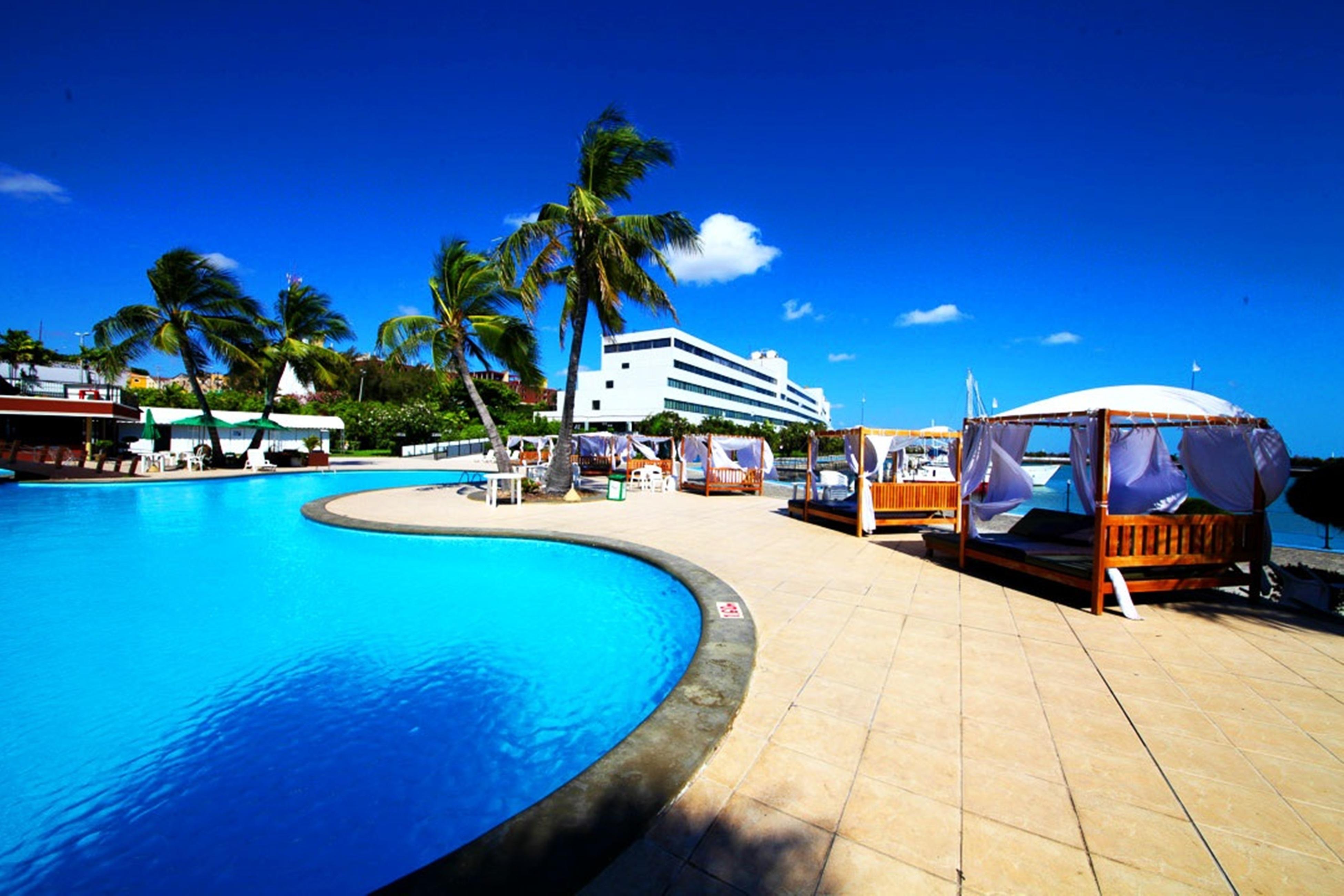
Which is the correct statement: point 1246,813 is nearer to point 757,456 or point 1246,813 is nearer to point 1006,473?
point 1006,473

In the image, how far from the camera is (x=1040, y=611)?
18.3 feet

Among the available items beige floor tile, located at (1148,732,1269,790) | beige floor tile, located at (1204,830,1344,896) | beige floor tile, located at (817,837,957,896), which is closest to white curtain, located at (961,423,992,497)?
beige floor tile, located at (1148,732,1269,790)

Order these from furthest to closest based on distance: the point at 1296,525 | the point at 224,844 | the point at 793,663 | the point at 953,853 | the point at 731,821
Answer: the point at 1296,525 < the point at 793,663 < the point at 224,844 < the point at 731,821 < the point at 953,853

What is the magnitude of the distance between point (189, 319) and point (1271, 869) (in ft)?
88.6

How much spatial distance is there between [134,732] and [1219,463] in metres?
11.0

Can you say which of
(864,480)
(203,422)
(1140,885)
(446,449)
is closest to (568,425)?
(864,480)

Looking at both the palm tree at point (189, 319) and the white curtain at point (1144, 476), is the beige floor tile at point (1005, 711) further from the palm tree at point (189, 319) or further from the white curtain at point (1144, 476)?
the palm tree at point (189, 319)

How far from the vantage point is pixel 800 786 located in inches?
103

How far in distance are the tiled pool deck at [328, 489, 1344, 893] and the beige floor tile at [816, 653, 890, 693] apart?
0.02 m

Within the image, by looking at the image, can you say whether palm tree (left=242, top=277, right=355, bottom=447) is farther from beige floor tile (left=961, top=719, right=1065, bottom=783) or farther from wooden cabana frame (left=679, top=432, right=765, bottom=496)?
beige floor tile (left=961, top=719, right=1065, bottom=783)

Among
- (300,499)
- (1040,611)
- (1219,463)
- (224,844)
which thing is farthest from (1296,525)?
(300,499)

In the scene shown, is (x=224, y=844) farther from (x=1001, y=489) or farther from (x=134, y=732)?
(x=1001, y=489)

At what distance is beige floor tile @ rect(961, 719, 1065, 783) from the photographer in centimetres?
278

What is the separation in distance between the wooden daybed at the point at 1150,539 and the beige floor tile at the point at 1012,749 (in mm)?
3461
